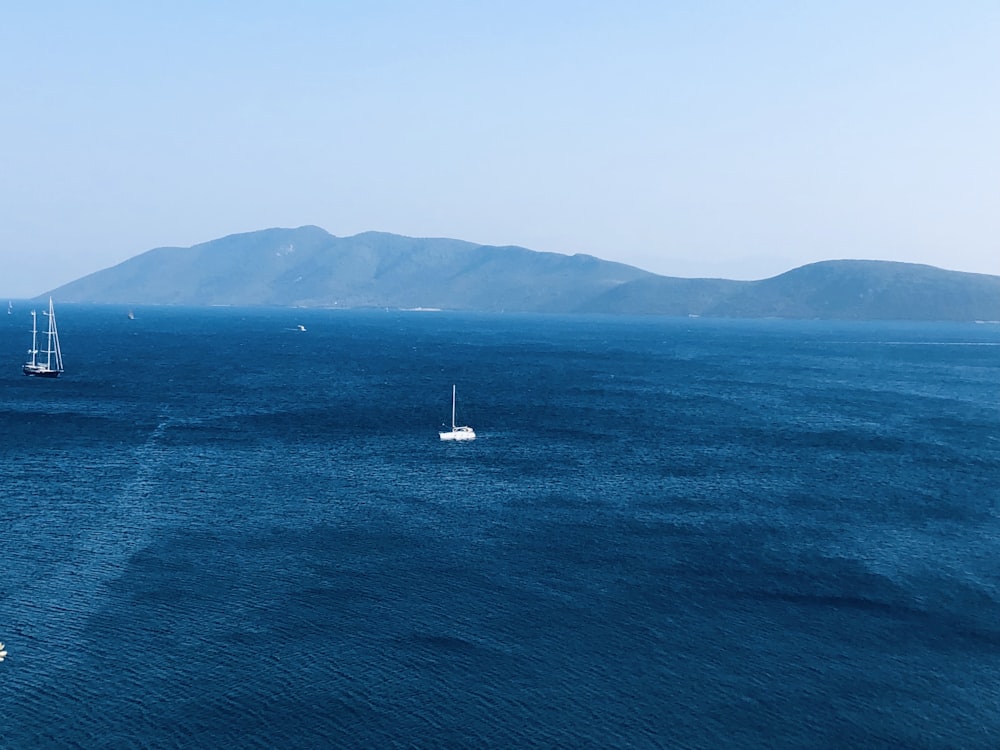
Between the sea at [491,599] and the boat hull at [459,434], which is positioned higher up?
the boat hull at [459,434]

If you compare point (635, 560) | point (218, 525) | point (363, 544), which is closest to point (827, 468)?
point (635, 560)

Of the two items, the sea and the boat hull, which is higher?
the boat hull

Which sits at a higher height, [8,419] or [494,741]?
[8,419]

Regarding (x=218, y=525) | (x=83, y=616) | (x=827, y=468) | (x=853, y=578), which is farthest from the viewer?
(x=827, y=468)

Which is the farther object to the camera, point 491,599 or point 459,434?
point 459,434

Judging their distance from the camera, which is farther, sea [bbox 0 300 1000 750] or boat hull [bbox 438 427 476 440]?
boat hull [bbox 438 427 476 440]

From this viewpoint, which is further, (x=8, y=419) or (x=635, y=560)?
(x=8, y=419)

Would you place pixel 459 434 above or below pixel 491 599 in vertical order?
above

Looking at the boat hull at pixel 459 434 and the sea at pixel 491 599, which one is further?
the boat hull at pixel 459 434

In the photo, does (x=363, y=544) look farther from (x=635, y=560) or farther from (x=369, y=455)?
(x=369, y=455)

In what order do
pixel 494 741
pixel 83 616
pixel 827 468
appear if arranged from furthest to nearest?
pixel 827 468 < pixel 83 616 < pixel 494 741
